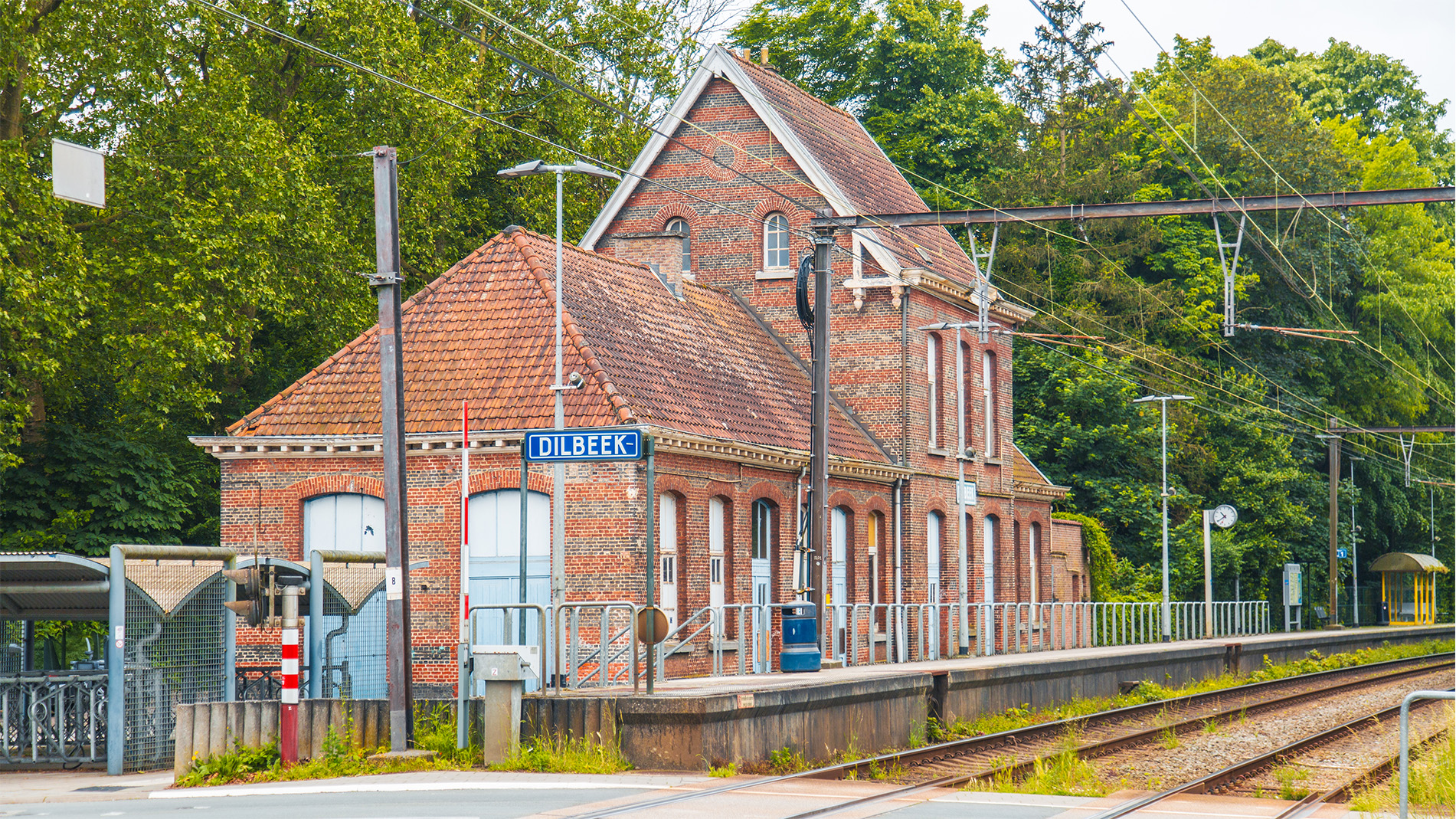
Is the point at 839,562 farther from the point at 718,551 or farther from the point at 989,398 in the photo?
the point at 989,398

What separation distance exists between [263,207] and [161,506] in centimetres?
657

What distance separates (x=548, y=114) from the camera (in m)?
41.7

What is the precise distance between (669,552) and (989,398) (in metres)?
14.7

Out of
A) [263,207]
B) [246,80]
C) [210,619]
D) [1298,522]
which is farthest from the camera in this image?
[1298,522]

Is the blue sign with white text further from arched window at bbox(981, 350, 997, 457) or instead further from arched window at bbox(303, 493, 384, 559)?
arched window at bbox(981, 350, 997, 457)

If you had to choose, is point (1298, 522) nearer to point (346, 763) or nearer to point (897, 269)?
point (897, 269)

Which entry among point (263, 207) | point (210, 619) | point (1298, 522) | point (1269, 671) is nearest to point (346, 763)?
point (210, 619)

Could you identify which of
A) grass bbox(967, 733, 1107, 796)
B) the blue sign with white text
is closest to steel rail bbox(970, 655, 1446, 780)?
grass bbox(967, 733, 1107, 796)

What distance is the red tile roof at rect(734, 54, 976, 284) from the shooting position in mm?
34969

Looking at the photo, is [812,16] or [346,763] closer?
[346,763]

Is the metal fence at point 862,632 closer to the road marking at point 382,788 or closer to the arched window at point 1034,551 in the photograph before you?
the arched window at point 1034,551

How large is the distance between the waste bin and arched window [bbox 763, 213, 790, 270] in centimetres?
1223

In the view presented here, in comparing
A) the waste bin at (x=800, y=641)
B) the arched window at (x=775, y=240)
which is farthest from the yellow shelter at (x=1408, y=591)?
the waste bin at (x=800, y=641)

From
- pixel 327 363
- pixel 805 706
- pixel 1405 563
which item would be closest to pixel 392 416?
pixel 805 706
